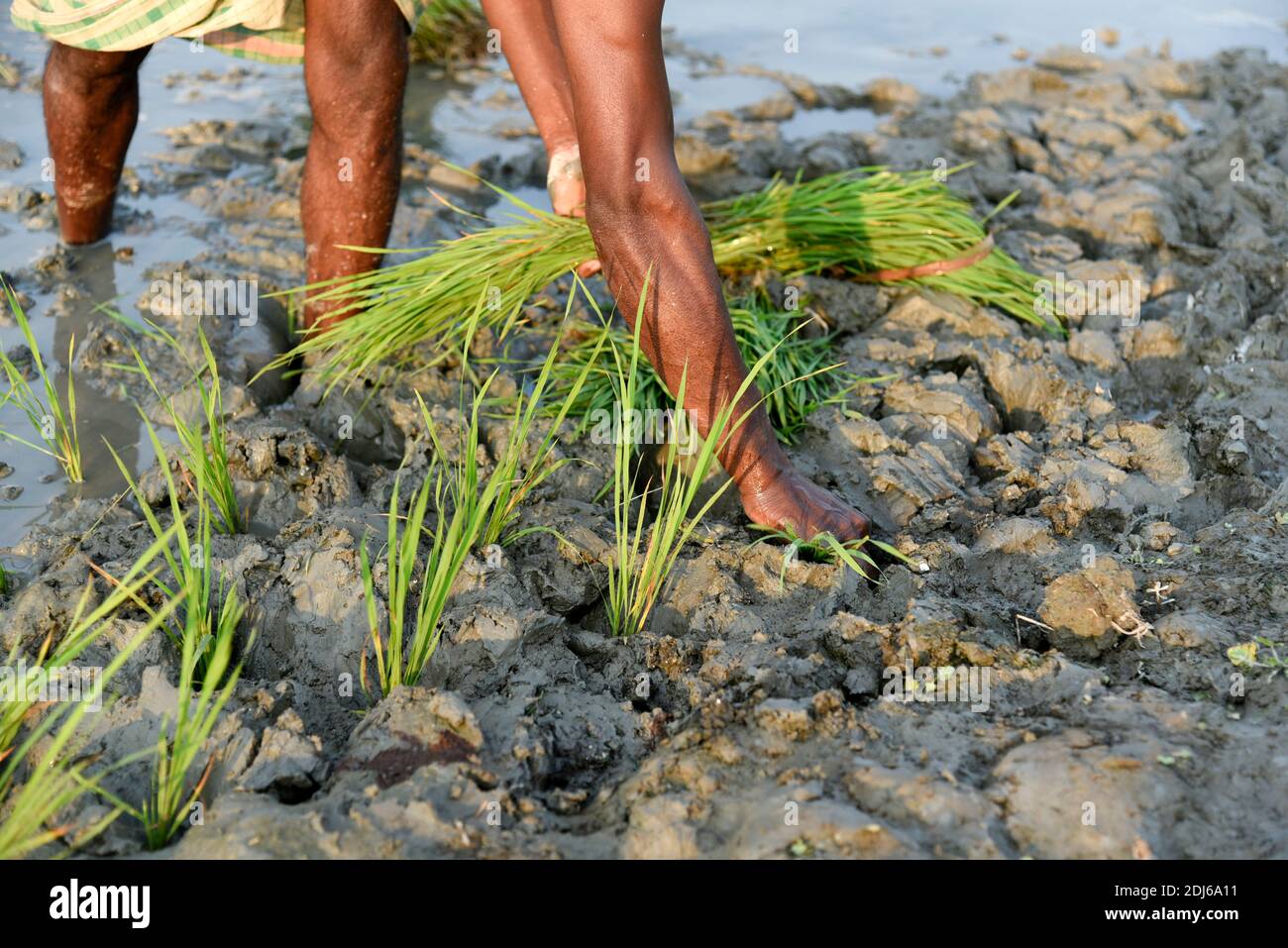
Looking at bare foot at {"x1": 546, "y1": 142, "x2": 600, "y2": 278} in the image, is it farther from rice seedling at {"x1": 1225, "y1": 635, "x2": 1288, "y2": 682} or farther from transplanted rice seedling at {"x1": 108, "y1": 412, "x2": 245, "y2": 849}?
rice seedling at {"x1": 1225, "y1": 635, "x2": 1288, "y2": 682}

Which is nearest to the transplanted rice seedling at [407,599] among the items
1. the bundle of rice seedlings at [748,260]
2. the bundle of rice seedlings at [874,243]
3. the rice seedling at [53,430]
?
the bundle of rice seedlings at [748,260]

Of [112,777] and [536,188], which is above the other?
[536,188]

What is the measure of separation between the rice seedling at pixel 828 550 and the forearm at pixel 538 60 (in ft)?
3.78

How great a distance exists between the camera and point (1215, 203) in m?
3.98

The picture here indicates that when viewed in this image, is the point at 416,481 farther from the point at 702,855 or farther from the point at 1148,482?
the point at 1148,482

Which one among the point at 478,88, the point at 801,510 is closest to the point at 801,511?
the point at 801,510

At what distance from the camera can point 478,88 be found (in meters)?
4.96

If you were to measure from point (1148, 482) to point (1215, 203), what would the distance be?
1912mm

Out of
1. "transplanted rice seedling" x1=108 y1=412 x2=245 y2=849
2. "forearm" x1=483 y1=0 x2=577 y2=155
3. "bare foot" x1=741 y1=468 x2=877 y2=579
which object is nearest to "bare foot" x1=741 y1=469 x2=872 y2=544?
"bare foot" x1=741 y1=468 x2=877 y2=579

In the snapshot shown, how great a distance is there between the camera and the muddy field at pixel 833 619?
1.56 metres

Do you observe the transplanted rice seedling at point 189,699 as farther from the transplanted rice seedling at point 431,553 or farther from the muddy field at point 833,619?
the transplanted rice seedling at point 431,553

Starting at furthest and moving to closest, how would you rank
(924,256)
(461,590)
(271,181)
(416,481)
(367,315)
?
(271,181), (924,256), (367,315), (416,481), (461,590)
